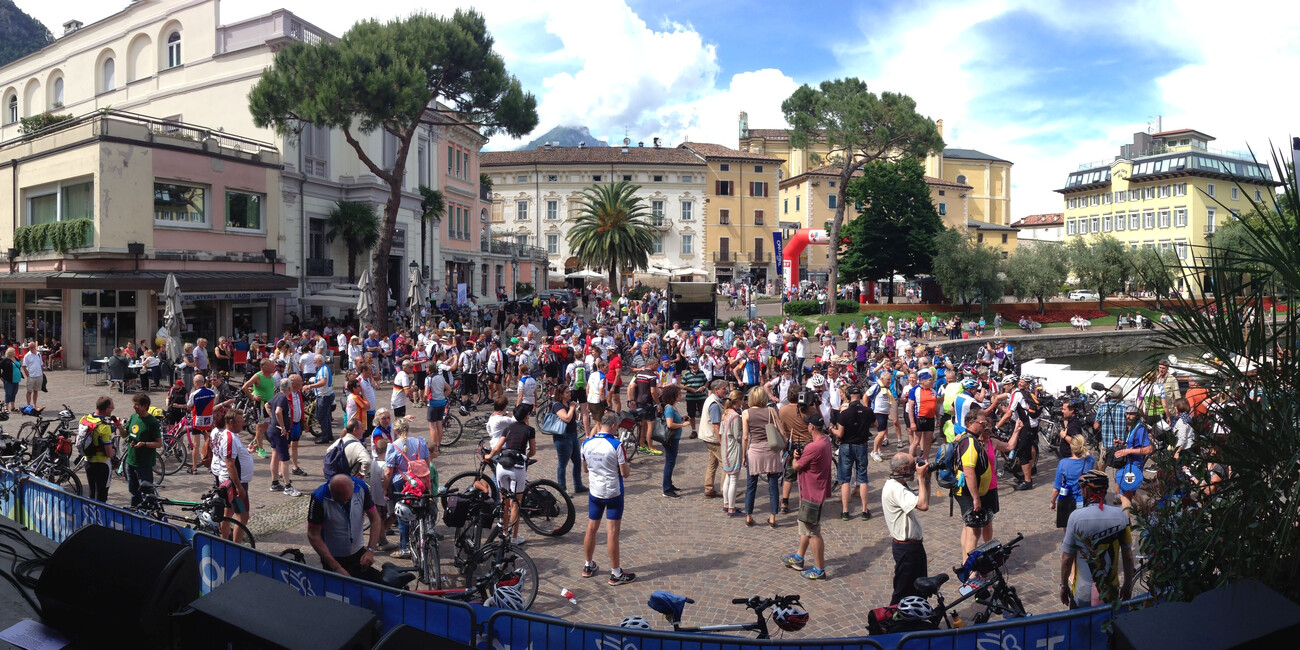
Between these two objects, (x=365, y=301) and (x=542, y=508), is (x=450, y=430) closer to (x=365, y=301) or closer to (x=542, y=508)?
(x=542, y=508)

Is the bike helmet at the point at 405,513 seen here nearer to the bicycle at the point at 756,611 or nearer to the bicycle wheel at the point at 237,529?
the bicycle wheel at the point at 237,529

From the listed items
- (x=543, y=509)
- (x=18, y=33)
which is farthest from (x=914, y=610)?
(x=18, y=33)

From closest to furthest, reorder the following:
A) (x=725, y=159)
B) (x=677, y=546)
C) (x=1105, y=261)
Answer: (x=677, y=546)
(x=1105, y=261)
(x=725, y=159)

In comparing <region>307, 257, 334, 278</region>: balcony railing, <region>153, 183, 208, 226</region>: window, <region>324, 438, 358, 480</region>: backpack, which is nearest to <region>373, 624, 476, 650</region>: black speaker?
<region>324, 438, 358, 480</region>: backpack

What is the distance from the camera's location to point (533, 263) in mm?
57469

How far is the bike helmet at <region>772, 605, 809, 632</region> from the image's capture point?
4.86 meters

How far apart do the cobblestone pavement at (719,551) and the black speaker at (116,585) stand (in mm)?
3254

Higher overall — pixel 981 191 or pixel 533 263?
pixel 981 191

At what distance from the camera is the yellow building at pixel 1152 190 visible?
216 ft

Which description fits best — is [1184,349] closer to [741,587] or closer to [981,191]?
[741,587]

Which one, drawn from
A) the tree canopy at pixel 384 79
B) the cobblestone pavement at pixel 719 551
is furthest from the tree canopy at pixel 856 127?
the cobblestone pavement at pixel 719 551

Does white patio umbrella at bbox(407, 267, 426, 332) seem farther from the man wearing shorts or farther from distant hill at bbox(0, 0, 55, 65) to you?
distant hill at bbox(0, 0, 55, 65)

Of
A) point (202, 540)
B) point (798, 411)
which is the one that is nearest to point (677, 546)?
point (798, 411)

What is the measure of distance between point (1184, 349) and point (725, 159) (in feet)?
232
